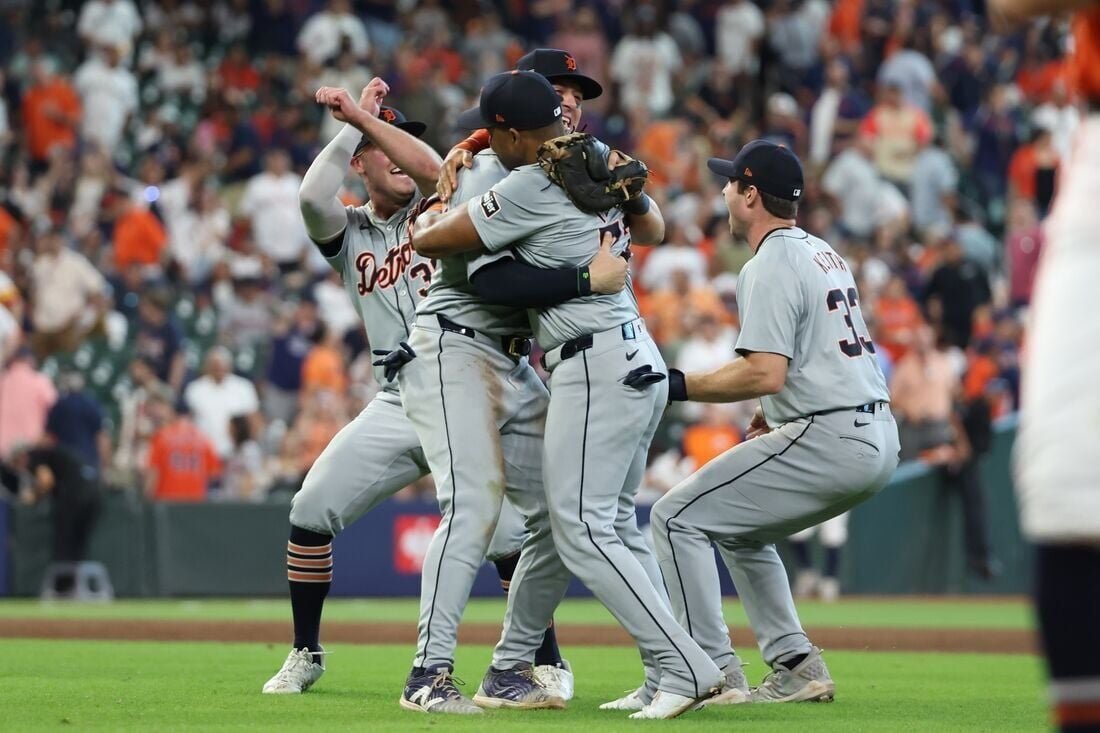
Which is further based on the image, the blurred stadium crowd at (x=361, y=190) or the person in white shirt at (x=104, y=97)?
the person in white shirt at (x=104, y=97)

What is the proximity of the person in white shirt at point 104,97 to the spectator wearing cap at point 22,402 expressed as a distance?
4480 millimetres

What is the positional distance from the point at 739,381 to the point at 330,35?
15.9 metres

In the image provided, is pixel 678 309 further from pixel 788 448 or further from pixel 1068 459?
pixel 1068 459

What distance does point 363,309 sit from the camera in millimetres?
7730

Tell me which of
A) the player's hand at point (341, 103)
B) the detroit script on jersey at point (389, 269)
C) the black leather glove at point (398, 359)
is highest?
the player's hand at point (341, 103)

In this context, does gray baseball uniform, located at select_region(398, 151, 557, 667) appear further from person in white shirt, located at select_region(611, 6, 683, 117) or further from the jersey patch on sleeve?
person in white shirt, located at select_region(611, 6, 683, 117)

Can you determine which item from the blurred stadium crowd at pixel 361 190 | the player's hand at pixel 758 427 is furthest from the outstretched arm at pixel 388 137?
the blurred stadium crowd at pixel 361 190

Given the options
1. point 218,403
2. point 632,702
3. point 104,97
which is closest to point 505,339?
point 632,702

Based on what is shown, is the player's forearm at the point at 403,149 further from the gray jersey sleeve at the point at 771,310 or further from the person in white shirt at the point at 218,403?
the person in white shirt at the point at 218,403

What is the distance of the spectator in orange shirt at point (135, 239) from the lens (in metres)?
18.5

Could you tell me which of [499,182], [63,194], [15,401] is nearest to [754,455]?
[499,182]

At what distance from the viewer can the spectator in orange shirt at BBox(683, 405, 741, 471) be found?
1627cm

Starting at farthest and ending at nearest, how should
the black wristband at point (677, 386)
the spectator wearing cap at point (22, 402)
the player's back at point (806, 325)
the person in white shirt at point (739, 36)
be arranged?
1. the person in white shirt at point (739, 36)
2. the spectator wearing cap at point (22, 402)
3. the player's back at point (806, 325)
4. the black wristband at point (677, 386)

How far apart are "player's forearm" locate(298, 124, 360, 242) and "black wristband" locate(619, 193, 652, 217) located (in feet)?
4.47
